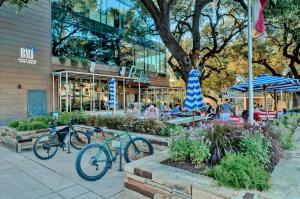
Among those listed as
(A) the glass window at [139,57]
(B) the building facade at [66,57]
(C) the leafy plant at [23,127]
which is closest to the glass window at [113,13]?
(B) the building facade at [66,57]

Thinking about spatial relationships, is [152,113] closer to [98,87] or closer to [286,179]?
[286,179]

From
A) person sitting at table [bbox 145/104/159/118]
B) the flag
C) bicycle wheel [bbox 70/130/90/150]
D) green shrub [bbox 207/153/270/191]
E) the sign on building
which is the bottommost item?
bicycle wheel [bbox 70/130/90/150]

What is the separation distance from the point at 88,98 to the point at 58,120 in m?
8.75

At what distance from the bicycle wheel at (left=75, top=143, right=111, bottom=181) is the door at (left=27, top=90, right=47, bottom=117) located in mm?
10583

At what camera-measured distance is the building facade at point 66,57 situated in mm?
13547

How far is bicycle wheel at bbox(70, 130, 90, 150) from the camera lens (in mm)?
7469

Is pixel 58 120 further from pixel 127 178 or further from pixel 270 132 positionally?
pixel 270 132

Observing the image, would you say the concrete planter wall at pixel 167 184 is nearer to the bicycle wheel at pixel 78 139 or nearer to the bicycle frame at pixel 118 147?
the bicycle frame at pixel 118 147

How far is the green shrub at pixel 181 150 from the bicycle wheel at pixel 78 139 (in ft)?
13.8

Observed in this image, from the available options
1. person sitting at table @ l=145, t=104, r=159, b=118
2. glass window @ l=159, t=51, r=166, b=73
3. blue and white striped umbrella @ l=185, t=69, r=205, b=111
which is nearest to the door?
person sitting at table @ l=145, t=104, r=159, b=118

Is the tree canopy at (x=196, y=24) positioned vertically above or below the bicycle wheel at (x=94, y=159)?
above

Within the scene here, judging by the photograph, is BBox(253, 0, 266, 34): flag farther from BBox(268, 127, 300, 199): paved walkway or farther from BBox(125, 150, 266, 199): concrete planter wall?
BBox(125, 150, 266, 199): concrete planter wall

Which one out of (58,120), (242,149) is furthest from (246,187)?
(58,120)

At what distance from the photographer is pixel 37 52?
1467cm
